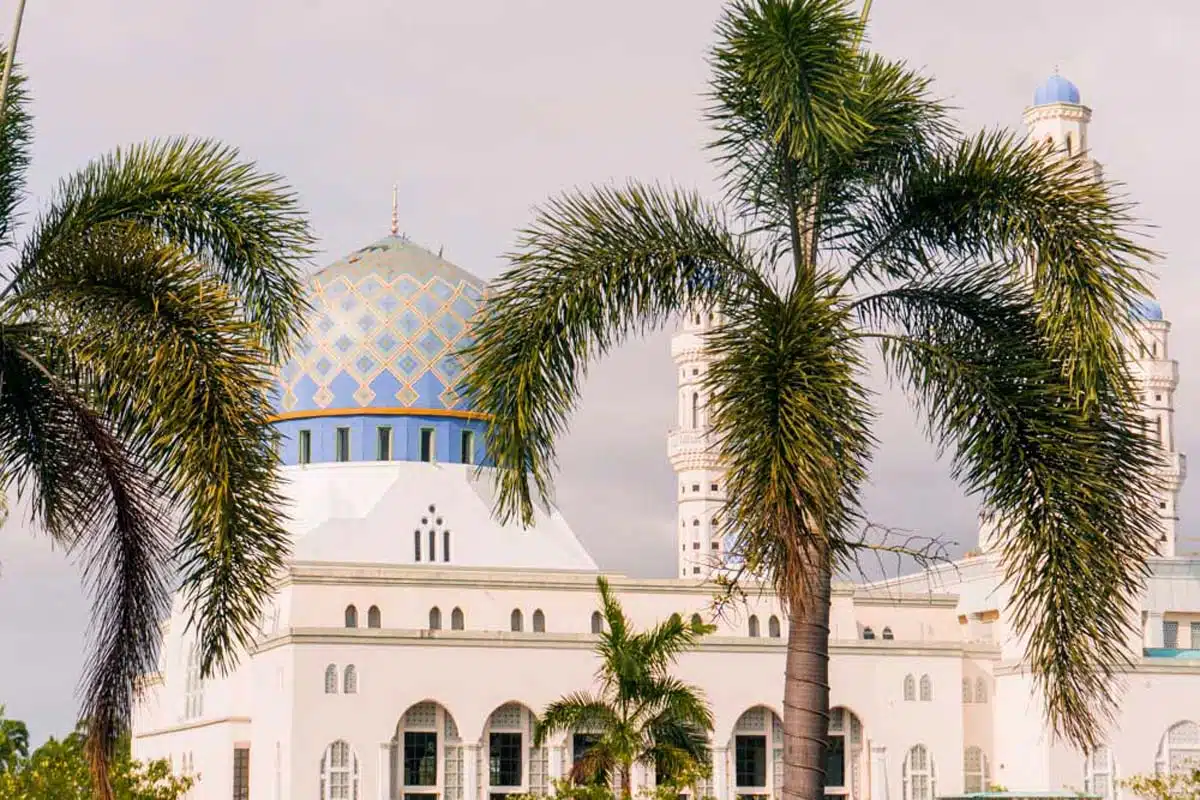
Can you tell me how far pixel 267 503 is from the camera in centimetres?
1189

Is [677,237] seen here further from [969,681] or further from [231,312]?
[969,681]

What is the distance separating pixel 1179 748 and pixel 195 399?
37237 mm

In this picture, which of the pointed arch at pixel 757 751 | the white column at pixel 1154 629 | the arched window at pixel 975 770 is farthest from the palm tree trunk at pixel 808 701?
the white column at pixel 1154 629

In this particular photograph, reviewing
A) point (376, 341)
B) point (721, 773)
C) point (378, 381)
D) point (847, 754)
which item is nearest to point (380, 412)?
point (378, 381)

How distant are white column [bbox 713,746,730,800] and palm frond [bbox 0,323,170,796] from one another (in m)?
29.0

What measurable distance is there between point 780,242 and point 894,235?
0.84m

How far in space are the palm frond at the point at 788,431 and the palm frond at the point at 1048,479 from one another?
3.52 feet

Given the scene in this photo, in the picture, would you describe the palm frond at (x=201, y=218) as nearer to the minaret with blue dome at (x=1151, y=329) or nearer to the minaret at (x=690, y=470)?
the minaret with blue dome at (x=1151, y=329)

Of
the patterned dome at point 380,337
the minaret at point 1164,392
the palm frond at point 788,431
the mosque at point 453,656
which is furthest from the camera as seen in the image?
the minaret at point 1164,392

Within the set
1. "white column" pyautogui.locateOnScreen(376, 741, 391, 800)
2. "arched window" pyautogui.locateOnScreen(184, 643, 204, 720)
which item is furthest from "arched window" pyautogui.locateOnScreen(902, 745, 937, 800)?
"arched window" pyautogui.locateOnScreen(184, 643, 204, 720)

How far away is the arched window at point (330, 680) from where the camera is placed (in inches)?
1567

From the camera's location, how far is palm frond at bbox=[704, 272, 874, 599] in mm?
11641

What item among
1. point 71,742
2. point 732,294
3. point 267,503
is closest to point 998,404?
point 732,294

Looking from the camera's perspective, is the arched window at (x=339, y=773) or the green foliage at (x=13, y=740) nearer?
the arched window at (x=339, y=773)
